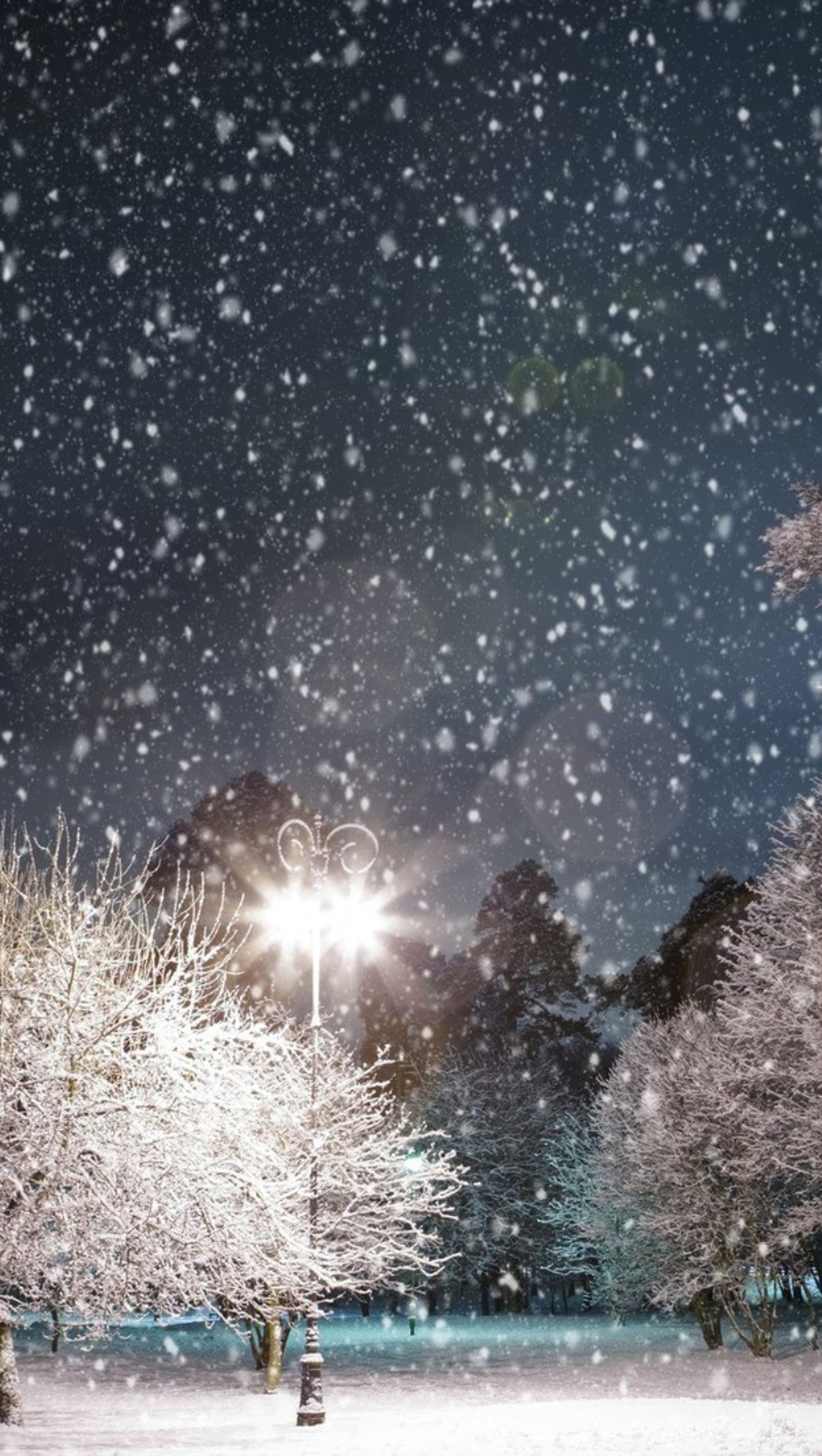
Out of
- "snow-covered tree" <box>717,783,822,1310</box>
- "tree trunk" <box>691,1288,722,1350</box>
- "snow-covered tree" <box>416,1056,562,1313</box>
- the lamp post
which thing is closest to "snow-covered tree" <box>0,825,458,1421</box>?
the lamp post

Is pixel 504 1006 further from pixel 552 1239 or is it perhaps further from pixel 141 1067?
pixel 141 1067

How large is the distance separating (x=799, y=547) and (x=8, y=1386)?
612 inches

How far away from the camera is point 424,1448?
40.8ft

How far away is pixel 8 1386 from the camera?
15.2 m

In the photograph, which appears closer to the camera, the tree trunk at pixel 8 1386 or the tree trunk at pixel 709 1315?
the tree trunk at pixel 8 1386

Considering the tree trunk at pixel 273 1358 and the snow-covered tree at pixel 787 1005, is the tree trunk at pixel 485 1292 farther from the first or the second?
the snow-covered tree at pixel 787 1005

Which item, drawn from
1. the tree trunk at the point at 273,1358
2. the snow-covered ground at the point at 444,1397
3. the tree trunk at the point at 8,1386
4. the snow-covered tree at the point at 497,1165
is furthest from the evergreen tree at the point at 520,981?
the tree trunk at the point at 8,1386

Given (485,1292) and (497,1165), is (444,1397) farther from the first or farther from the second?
(485,1292)

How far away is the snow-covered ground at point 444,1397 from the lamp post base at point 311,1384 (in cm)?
28

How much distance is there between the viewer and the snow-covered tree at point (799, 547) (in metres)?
15.4

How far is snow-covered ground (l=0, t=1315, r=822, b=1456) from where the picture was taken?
13039 mm

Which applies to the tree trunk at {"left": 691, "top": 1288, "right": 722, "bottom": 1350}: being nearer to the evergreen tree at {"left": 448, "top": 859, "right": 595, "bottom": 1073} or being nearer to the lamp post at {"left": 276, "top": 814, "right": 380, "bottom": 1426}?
the lamp post at {"left": 276, "top": 814, "right": 380, "bottom": 1426}

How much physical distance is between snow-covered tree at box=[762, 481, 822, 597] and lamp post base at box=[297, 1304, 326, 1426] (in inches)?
448

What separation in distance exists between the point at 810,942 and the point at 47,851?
11.5 meters
